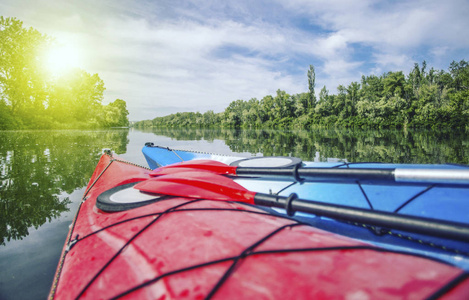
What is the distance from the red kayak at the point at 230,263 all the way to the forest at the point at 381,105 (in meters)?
29.3

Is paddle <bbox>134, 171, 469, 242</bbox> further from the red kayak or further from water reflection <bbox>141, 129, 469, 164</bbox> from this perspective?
water reflection <bbox>141, 129, 469, 164</bbox>

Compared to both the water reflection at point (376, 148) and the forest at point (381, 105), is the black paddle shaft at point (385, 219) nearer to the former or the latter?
the water reflection at point (376, 148)

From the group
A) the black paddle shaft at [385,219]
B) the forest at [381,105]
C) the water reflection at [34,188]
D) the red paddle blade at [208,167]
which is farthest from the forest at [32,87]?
the forest at [381,105]

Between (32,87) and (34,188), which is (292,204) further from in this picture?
(32,87)

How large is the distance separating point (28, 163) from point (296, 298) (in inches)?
299

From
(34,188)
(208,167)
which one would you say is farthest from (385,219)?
(34,188)

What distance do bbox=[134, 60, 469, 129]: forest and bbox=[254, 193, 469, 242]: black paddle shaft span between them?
94.9ft

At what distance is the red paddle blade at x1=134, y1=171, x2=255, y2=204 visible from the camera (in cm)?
184

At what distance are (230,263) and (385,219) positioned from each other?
78 centimetres

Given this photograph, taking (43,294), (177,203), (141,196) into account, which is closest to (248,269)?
(177,203)

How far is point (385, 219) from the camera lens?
1107 millimetres

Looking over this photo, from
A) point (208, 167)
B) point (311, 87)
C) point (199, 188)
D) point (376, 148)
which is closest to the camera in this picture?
point (199, 188)

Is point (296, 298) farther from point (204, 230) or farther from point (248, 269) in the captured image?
point (204, 230)

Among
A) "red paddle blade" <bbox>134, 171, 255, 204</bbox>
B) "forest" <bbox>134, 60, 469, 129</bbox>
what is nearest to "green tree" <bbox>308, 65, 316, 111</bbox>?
"forest" <bbox>134, 60, 469, 129</bbox>
